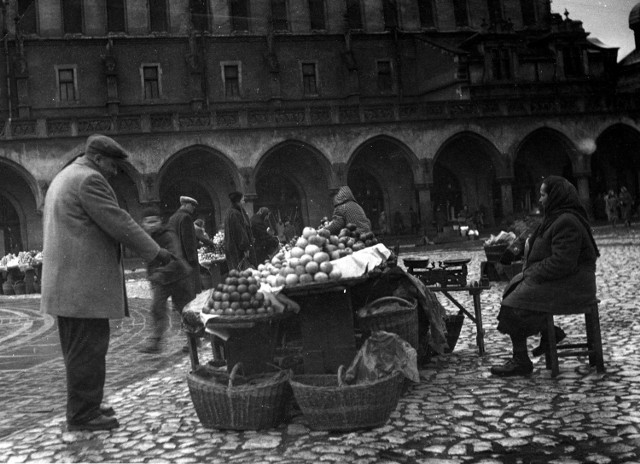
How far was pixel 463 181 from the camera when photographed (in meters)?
34.5

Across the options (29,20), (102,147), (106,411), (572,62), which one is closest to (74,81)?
(29,20)

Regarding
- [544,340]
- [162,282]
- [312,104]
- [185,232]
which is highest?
[312,104]

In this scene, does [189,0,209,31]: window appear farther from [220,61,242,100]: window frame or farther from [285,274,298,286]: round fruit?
[285,274,298,286]: round fruit

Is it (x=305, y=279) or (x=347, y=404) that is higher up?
(x=305, y=279)

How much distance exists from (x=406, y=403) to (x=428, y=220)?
2572 cm

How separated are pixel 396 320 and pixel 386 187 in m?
28.5

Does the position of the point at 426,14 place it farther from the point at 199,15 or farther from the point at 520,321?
the point at 520,321

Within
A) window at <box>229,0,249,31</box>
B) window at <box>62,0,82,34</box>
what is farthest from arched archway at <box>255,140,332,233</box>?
window at <box>62,0,82,34</box>

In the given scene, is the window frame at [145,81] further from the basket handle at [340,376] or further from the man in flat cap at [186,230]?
the basket handle at [340,376]

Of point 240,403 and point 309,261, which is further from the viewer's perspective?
point 309,261

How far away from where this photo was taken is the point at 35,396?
20.3 ft

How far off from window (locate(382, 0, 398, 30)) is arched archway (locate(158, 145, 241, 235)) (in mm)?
12633

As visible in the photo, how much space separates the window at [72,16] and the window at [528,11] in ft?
78.1

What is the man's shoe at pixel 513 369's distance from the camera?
5.72 metres
